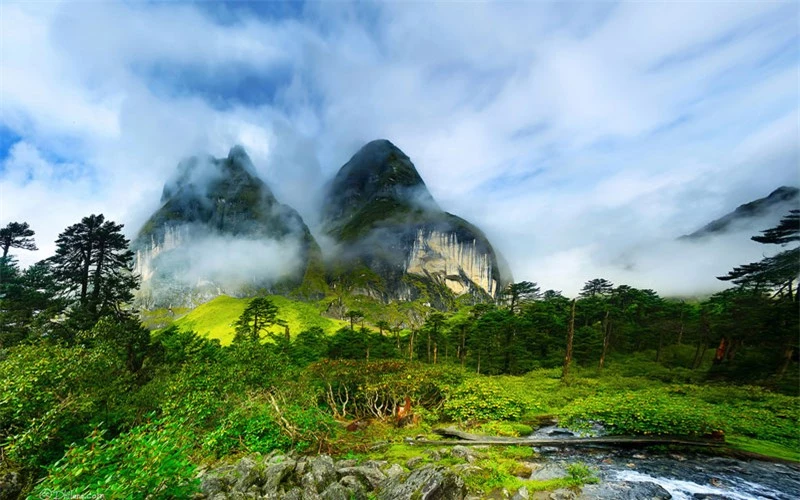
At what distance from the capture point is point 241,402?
66.2 feet

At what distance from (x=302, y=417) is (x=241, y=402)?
4318 mm

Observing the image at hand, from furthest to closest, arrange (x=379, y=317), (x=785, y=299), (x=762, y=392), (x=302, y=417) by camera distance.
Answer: (x=379, y=317), (x=785, y=299), (x=762, y=392), (x=302, y=417)

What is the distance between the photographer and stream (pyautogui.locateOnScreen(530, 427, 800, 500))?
12.1m

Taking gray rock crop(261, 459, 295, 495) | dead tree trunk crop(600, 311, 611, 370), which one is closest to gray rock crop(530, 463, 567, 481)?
gray rock crop(261, 459, 295, 495)

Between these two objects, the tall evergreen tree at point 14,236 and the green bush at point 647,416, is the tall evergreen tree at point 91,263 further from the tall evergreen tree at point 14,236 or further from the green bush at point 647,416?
the green bush at point 647,416

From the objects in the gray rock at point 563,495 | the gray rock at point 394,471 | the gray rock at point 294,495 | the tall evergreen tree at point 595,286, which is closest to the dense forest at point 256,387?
the gray rock at point 294,495

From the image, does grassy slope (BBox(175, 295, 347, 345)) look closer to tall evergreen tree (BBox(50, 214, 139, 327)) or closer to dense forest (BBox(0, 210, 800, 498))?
dense forest (BBox(0, 210, 800, 498))

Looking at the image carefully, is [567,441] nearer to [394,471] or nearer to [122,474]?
[394,471]

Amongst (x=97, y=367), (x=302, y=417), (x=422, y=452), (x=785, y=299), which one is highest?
(x=785, y=299)

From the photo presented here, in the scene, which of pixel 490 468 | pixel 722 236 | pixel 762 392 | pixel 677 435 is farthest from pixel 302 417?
pixel 722 236

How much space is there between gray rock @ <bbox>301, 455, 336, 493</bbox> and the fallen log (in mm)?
9259

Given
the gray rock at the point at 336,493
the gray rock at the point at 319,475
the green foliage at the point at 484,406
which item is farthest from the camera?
the green foliage at the point at 484,406

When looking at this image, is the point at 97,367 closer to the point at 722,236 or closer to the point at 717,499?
the point at 717,499

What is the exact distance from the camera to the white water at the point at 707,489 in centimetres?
1197
